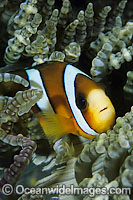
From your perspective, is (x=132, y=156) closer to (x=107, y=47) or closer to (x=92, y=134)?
(x=92, y=134)

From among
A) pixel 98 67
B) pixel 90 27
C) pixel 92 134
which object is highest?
pixel 90 27

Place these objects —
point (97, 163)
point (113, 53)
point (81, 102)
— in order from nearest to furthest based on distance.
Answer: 1. point (97, 163)
2. point (81, 102)
3. point (113, 53)

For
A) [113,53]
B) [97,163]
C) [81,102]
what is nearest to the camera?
[97,163]

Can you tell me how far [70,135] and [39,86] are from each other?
0.76ft

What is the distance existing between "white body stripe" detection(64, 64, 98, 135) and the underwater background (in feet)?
0.19

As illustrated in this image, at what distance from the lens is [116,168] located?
0.67m

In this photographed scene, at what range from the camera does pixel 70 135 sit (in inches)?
39.9

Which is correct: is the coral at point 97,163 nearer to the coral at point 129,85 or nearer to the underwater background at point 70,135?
→ the underwater background at point 70,135

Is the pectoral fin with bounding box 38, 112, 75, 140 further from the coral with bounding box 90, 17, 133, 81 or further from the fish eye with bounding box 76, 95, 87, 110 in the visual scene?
the coral with bounding box 90, 17, 133, 81

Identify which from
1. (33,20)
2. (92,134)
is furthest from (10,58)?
(92,134)

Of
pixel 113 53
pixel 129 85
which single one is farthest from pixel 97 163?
pixel 113 53

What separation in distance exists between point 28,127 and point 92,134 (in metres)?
0.24

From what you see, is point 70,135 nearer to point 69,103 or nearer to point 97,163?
point 69,103

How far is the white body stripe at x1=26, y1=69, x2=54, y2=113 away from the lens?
100cm
